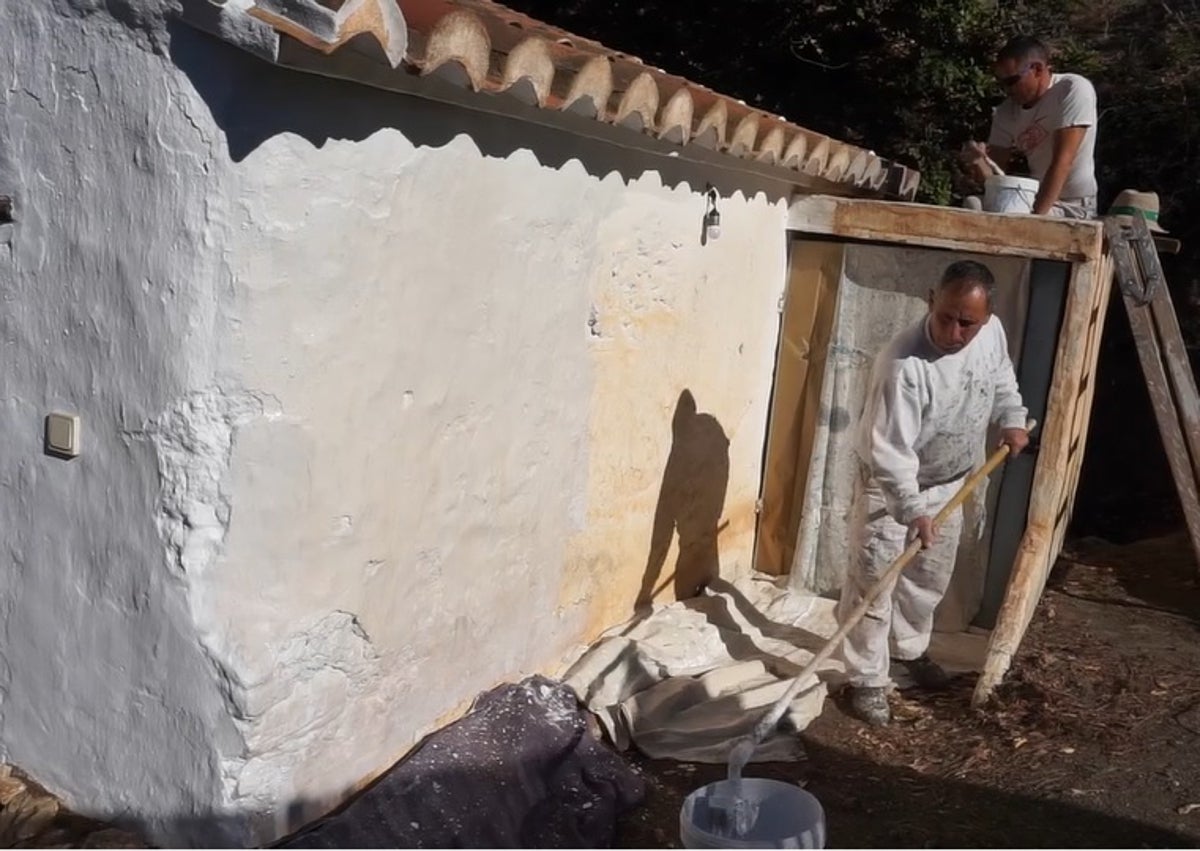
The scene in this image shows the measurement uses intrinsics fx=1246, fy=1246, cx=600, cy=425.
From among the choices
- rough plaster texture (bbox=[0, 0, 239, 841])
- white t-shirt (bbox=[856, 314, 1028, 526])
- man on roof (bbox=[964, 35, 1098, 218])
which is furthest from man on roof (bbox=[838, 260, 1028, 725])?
rough plaster texture (bbox=[0, 0, 239, 841])

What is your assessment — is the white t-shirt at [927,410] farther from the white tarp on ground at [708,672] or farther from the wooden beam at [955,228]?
the white tarp on ground at [708,672]

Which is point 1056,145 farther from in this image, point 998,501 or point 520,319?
point 520,319

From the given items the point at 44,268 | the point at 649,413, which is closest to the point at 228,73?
the point at 44,268

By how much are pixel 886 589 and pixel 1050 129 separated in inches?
116

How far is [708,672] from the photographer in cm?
516

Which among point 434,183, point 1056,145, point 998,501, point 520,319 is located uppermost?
point 1056,145

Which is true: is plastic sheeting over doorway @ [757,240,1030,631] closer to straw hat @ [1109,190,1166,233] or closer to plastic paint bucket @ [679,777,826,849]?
straw hat @ [1109,190,1166,233]

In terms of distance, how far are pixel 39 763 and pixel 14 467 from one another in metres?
0.88

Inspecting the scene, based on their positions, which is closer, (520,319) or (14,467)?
(14,467)

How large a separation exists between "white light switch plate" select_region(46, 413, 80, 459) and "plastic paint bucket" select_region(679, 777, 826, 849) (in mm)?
1940

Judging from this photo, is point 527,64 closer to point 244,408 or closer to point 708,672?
point 244,408

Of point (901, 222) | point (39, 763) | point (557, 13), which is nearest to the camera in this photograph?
point (39, 763)

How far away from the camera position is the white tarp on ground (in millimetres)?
4703

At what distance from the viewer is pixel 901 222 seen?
19.9 feet
